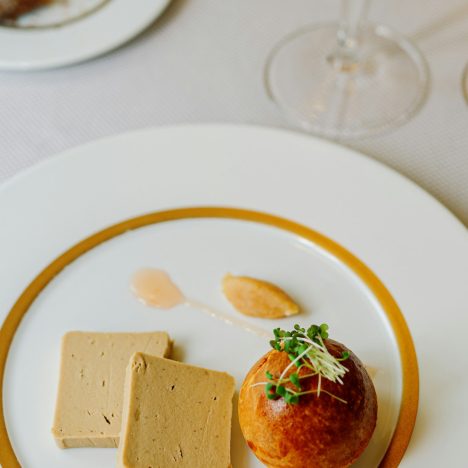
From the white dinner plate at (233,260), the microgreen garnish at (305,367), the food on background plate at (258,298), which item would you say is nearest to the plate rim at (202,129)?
the white dinner plate at (233,260)

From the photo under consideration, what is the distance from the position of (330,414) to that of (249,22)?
80cm

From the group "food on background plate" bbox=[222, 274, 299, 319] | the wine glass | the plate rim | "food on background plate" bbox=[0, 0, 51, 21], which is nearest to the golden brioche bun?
"food on background plate" bbox=[222, 274, 299, 319]

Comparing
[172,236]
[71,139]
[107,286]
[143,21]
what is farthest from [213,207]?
[143,21]

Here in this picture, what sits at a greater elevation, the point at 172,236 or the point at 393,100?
the point at 393,100

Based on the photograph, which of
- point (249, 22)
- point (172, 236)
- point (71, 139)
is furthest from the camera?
point (249, 22)

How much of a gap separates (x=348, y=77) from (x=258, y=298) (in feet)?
1.57

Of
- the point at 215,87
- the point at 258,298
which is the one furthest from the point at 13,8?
the point at 258,298

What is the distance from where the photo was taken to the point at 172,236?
1020 millimetres

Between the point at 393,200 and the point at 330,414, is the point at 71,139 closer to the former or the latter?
the point at 393,200

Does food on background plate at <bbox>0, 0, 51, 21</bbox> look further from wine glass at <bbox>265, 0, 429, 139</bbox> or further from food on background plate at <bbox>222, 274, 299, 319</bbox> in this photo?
food on background plate at <bbox>222, 274, 299, 319</bbox>

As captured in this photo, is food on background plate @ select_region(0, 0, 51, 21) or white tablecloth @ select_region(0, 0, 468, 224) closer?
white tablecloth @ select_region(0, 0, 468, 224)

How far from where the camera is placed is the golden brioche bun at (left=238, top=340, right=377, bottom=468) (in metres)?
0.75

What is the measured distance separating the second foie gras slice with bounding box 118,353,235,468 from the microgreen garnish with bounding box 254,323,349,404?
0.29ft

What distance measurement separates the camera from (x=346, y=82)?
124 centimetres
